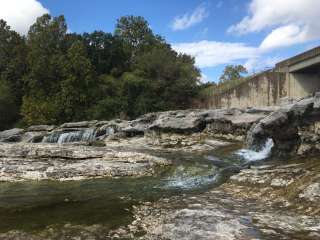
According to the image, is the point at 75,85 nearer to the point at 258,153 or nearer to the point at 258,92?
the point at 258,92

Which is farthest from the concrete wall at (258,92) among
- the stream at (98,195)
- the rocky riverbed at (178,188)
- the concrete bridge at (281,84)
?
the stream at (98,195)

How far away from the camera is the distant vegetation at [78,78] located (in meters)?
55.6

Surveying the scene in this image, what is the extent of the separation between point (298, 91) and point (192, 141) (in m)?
18.3

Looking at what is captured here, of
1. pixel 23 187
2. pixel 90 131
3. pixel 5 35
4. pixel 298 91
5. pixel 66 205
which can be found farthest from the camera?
pixel 5 35

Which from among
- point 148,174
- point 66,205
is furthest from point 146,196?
point 148,174

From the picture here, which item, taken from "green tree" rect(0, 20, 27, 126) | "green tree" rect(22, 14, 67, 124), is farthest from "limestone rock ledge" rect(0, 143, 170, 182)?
"green tree" rect(0, 20, 27, 126)

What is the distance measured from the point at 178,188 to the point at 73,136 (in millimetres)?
22417

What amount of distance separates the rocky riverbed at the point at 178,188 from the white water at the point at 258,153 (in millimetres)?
58

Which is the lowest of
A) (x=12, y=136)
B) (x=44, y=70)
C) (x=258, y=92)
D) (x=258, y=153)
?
(x=258, y=153)

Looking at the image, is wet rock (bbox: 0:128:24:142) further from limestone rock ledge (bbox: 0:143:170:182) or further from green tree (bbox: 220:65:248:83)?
green tree (bbox: 220:65:248:83)

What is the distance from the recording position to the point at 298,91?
41.7 m

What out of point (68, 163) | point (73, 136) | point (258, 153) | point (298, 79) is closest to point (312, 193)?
point (68, 163)

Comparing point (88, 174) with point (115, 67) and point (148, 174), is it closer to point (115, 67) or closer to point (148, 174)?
point (148, 174)

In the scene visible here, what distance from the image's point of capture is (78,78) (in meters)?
57.1
